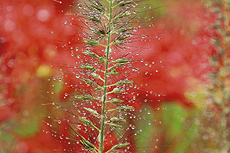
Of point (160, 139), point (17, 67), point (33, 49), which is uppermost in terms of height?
point (33, 49)

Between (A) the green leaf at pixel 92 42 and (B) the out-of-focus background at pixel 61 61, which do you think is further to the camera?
(B) the out-of-focus background at pixel 61 61

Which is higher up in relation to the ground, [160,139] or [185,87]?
[185,87]

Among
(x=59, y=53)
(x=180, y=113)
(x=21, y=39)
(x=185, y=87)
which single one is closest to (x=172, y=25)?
(x=185, y=87)

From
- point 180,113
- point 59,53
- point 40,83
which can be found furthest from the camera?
point 180,113

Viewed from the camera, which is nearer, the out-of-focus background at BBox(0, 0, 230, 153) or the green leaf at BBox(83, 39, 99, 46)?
the green leaf at BBox(83, 39, 99, 46)

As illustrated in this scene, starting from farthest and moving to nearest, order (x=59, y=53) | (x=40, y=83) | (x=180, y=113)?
1. (x=180, y=113)
2. (x=40, y=83)
3. (x=59, y=53)

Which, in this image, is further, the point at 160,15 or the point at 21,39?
the point at 21,39

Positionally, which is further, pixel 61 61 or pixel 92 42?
pixel 61 61

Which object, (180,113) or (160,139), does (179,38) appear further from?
(160,139)
